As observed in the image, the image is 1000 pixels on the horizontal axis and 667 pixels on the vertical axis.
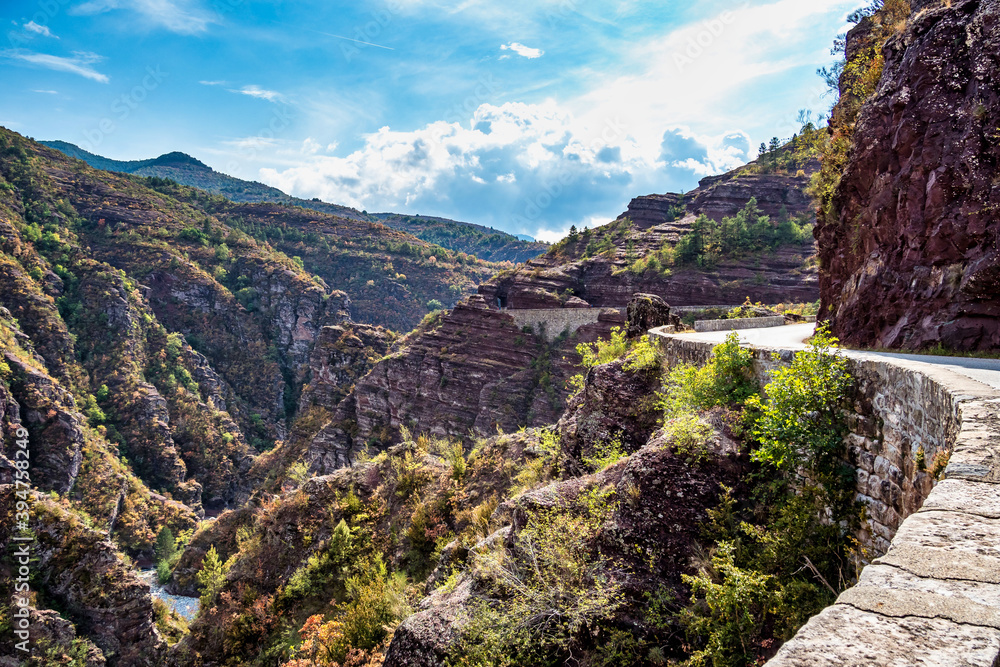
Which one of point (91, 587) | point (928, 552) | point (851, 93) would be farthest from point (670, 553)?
point (91, 587)

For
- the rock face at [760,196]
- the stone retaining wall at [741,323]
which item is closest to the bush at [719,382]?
the stone retaining wall at [741,323]

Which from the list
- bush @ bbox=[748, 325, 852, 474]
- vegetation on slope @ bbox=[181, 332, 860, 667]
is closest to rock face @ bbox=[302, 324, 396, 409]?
vegetation on slope @ bbox=[181, 332, 860, 667]

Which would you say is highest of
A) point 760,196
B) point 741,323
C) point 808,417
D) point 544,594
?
point 760,196

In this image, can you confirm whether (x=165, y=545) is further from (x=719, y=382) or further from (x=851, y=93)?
(x=851, y=93)

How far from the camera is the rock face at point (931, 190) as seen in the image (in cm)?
732

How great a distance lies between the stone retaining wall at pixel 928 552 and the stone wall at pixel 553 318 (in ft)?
116

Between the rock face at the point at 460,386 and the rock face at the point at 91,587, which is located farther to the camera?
the rock face at the point at 460,386

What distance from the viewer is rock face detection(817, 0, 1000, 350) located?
24.0 feet

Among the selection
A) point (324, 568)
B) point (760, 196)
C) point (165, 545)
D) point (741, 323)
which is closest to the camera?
point (324, 568)

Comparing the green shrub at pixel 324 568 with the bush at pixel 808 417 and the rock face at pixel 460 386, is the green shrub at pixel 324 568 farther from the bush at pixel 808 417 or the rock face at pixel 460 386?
the rock face at pixel 460 386

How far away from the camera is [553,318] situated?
4053cm

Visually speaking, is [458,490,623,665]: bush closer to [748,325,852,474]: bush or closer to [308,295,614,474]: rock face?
[748,325,852,474]: bush

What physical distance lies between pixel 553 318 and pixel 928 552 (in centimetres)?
3860

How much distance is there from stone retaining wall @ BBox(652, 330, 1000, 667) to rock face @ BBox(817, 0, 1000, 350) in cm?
523
